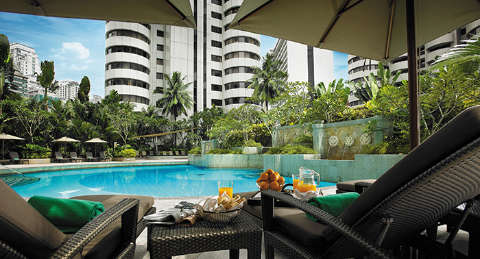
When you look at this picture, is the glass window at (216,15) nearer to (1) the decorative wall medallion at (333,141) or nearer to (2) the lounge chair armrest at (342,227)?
(1) the decorative wall medallion at (333,141)

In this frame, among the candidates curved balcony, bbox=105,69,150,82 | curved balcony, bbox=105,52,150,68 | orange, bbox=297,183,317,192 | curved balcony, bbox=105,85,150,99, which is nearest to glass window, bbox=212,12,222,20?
curved balcony, bbox=105,52,150,68

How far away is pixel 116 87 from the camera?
26.0 metres

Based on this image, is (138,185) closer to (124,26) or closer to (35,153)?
(35,153)

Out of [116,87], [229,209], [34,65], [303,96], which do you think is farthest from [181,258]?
[34,65]

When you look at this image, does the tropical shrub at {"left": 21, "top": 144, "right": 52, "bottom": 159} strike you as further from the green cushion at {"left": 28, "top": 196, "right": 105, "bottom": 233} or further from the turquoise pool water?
the green cushion at {"left": 28, "top": 196, "right": 105, "bottom": 233}

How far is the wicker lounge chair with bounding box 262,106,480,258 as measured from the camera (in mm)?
682

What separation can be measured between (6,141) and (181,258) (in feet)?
61.6

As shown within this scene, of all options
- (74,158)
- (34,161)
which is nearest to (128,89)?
(74,158)

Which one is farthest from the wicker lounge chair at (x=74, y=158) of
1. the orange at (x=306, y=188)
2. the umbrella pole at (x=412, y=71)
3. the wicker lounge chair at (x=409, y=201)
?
the umbrella pole at (x=412, y=71)

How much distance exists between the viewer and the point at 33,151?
14641 mm

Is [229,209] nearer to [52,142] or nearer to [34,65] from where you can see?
[52,142]

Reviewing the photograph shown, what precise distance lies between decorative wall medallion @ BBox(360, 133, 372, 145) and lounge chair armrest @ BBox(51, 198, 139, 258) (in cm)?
719

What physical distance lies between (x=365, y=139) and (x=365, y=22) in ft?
15.2

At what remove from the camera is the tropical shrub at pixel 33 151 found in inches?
570
